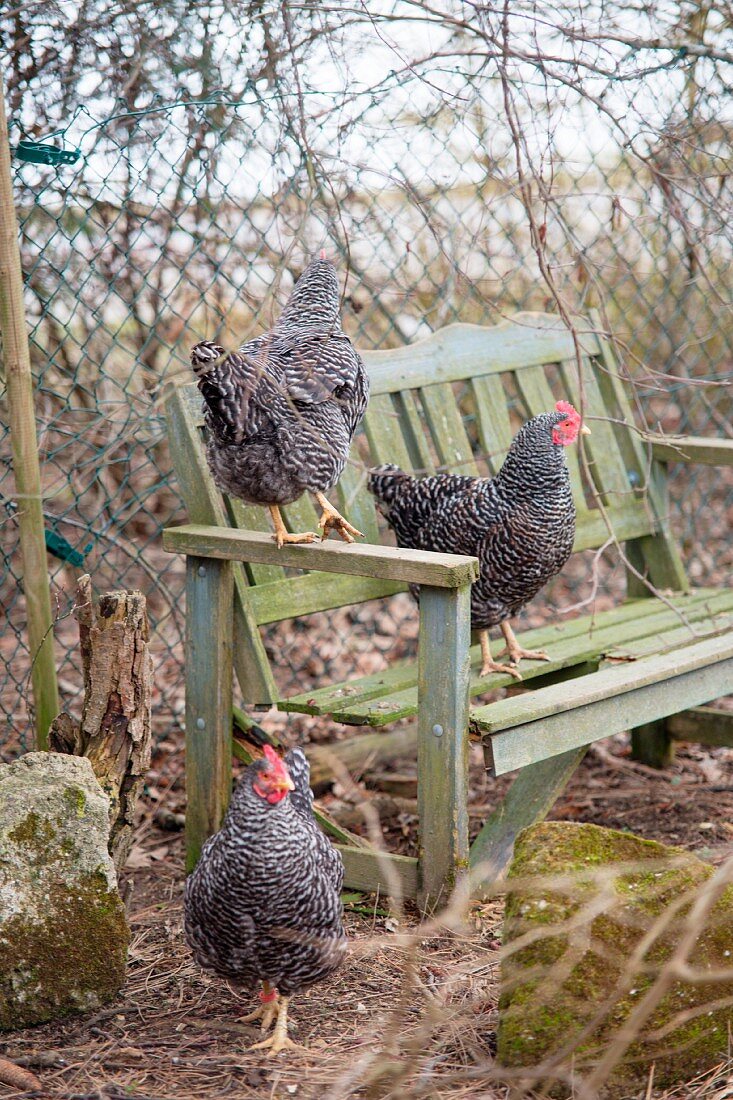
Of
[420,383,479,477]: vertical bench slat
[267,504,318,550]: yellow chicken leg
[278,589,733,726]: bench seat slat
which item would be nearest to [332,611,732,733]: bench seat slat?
[278,589,733,726]: bench seat slat

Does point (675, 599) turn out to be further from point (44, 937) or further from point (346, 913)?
point (44, 937)

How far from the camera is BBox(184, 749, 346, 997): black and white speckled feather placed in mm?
2479

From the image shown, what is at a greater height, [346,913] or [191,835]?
[191,835]

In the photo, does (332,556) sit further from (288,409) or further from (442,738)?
(442,738)

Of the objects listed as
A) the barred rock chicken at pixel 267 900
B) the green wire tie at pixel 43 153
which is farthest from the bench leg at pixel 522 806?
the green wire tie at pixel 43 153

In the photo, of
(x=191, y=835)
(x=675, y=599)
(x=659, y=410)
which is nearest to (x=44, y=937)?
(x=191, y=835)

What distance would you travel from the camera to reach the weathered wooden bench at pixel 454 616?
301cm

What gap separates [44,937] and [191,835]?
88 centimetres

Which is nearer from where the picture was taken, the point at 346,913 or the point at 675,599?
the point at 346,913

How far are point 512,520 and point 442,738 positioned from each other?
77 cm

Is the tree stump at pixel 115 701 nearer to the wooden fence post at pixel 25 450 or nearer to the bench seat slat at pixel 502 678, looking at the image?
the wooden fence post at pixel 25 450

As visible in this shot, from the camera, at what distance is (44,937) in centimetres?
262

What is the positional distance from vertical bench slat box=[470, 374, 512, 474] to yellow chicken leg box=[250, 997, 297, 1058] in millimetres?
2102

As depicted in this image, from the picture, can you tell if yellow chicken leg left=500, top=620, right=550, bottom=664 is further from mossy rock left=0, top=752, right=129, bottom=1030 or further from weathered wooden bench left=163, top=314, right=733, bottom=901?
mossy rock left=0, top=752, right=129, bottom=1030
